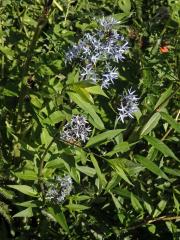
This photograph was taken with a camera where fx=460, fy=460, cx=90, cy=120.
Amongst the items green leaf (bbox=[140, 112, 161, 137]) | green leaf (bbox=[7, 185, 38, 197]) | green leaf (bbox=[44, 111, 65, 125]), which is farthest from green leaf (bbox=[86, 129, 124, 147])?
green leaf (bbox=[7, 185, 38, 197])

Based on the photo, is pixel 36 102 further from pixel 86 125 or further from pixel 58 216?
pixel 58 216

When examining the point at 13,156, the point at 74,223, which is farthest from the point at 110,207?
the point at 13,156

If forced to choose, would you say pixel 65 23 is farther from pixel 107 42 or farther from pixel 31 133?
pixel 107 42

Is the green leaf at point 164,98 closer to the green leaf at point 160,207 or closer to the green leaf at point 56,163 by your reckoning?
the green leaf at point 56,163

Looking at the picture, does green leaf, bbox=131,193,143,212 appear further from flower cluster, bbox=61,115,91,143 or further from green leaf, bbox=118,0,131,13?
green leaf, bbox=118,0,131,13

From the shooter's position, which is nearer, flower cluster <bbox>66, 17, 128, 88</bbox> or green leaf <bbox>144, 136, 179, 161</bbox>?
flower cluster <bbox>66, 17, 128, 88</bbox>

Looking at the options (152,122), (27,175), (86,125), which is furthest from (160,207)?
(27,175)
